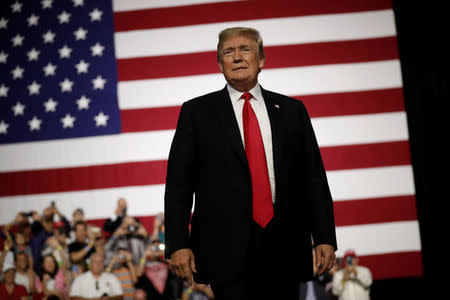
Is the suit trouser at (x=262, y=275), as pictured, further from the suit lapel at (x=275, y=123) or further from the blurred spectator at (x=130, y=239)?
the blurred spectator at (x=130, y=239)

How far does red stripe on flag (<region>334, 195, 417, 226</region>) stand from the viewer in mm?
3607

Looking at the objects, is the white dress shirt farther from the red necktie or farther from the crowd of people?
the crowd of people

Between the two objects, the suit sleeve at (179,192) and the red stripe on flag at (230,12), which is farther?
the red stripe on flag at (230,12)

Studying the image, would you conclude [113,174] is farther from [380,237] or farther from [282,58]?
[380,237]

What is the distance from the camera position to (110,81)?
3.87m

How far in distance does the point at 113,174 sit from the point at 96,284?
992mm

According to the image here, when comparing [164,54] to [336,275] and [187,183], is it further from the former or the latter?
[187,183]

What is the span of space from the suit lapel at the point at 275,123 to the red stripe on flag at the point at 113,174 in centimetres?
259

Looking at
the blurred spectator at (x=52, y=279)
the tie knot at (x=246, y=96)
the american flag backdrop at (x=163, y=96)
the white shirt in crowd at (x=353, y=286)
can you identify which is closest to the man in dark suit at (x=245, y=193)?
the tie knot at (x=246, y=96)

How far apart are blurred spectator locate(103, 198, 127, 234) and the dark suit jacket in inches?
105

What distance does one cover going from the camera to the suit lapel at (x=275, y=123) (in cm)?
111

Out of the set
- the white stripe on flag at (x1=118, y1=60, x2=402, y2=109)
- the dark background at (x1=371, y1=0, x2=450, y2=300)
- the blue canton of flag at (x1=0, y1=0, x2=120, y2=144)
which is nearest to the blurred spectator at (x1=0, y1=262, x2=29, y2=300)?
the blue canton of flag at (x1=0, y1=0, x2=120, y2=144)

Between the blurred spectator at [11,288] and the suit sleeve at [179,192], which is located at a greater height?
the suit sleeve at [179,192]

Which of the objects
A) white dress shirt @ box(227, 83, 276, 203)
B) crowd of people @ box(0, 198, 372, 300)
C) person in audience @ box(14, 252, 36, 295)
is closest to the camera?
white dress shirt @ box(227, 83, 276, 203)
